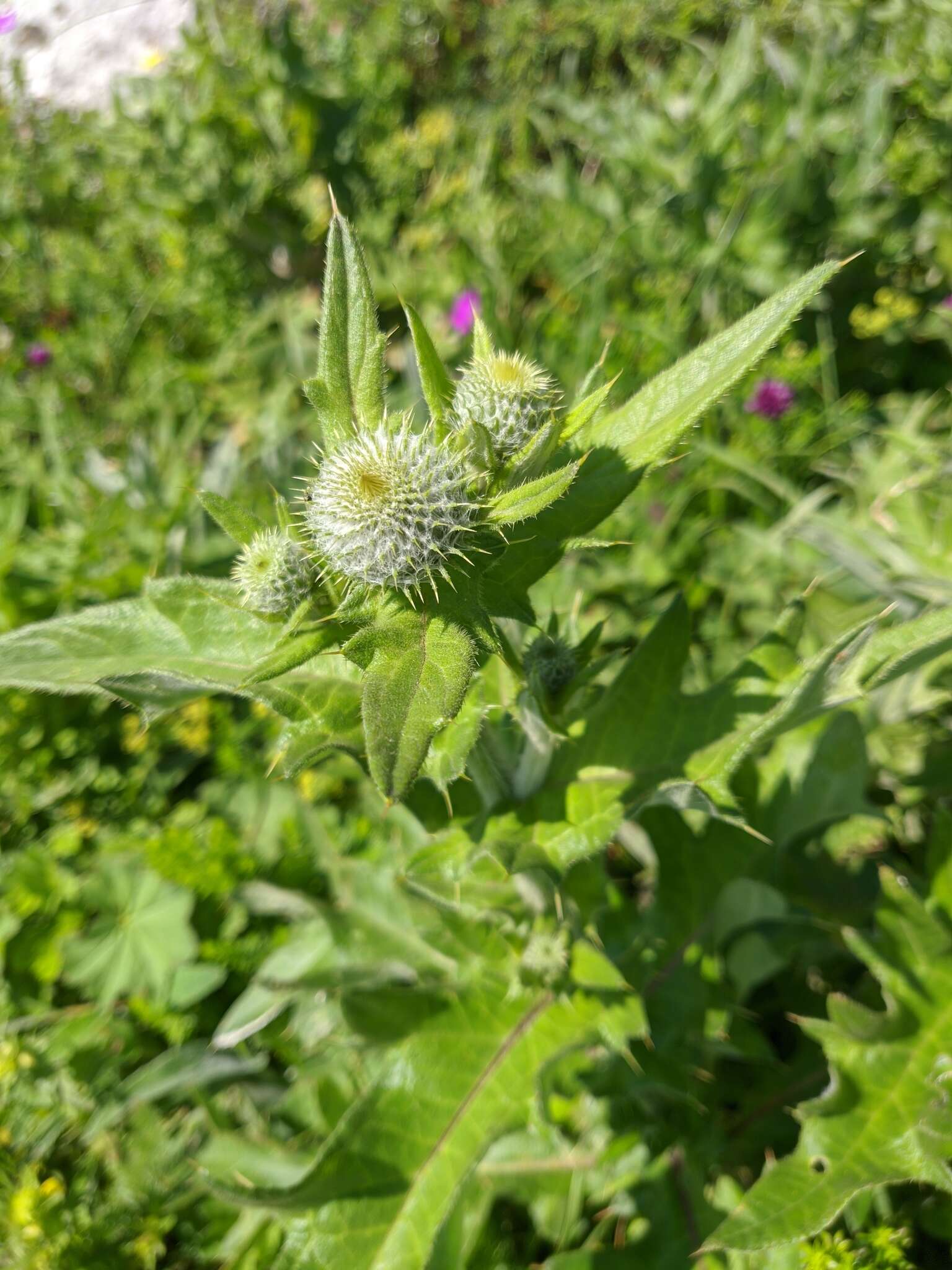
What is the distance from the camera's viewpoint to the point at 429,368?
65.1 inches

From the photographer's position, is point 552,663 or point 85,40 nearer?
point 552,663

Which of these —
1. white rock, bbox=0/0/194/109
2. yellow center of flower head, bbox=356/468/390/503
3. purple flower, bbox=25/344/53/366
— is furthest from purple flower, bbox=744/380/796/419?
white rock, bbox=0/0/194/109

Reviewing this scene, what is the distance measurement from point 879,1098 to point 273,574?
2.16 meters

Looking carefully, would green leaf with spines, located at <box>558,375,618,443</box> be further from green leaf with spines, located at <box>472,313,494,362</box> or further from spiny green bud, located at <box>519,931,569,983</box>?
spiny green bud, located at <box>519,931,569,983</box>

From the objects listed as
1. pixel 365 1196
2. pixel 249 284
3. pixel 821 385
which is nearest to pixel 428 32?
pixel 249 284

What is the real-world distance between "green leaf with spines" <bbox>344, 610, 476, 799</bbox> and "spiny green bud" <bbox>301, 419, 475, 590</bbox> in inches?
3.9

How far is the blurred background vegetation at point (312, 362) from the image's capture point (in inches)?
128

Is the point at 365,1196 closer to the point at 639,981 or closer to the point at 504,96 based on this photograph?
the point at 639,981

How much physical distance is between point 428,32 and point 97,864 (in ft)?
27.7

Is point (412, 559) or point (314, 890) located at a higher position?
point (412, 559)

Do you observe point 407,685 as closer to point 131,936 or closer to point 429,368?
point 429,368

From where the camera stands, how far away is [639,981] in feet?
8.50

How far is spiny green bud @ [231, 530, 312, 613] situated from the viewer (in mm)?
1615

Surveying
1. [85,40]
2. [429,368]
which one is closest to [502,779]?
[429,368]
